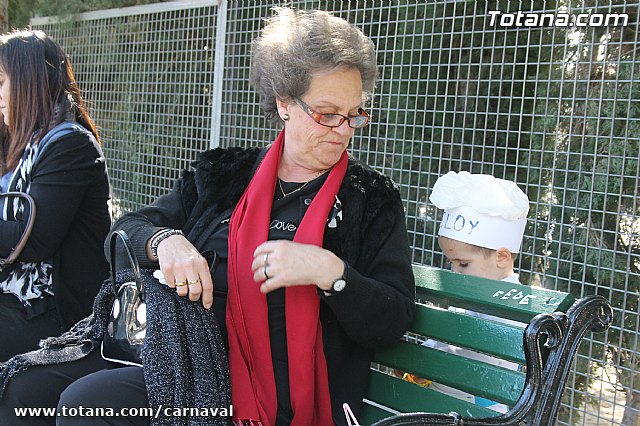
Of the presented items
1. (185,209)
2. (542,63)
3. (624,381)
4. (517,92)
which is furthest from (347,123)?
(624,381)

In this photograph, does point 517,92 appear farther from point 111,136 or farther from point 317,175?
point 111,136

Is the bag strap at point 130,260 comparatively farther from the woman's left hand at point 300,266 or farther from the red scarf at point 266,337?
the woman's left hand at point 300,266

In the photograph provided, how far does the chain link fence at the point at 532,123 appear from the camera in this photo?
11.4ft

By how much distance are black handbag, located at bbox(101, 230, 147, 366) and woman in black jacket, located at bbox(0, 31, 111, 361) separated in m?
0.73

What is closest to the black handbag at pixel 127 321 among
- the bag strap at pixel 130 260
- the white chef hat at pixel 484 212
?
the bag strap at pixel 130 260

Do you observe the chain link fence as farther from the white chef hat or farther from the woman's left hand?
the woman's left hand

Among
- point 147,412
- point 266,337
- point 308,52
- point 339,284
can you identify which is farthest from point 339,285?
point 308,52

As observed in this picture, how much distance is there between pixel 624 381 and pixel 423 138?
161cm

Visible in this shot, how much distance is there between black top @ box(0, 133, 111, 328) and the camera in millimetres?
2785

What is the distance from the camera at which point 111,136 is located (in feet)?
20.8

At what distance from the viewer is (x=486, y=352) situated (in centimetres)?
195

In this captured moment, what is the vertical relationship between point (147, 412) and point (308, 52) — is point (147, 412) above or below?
below

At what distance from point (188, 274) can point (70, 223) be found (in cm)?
100

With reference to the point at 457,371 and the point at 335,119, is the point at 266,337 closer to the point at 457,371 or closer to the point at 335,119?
the point at 457,371
